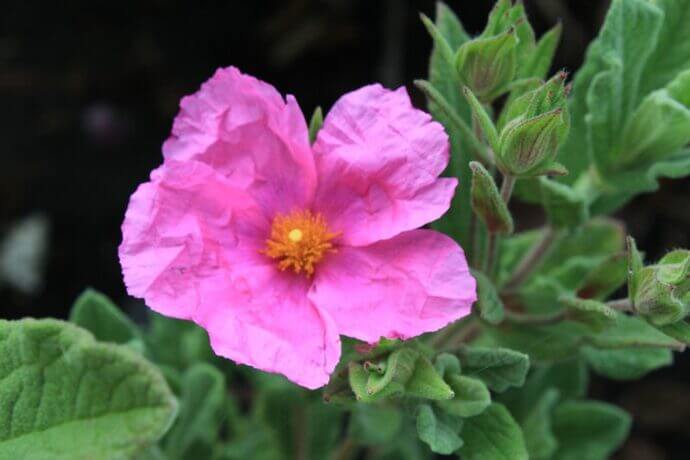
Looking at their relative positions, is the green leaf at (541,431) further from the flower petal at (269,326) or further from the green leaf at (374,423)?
the flower petal at (269,326)

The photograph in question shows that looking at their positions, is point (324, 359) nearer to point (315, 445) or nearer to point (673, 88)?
point (673, 88)

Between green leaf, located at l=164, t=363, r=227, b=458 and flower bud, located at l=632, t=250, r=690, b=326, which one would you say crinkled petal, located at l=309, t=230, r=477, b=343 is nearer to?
flower bud, located at l=632, t=250, r=690, b=326

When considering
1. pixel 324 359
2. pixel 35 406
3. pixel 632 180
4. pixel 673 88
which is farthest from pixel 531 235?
pixel 35 406

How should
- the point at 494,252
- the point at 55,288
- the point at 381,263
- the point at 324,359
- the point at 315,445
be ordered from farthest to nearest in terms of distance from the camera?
1. the point at 55,288
2. the point at 315,445
3. the point at 494,252
4. the point at 381,263
5. the point at 324,359

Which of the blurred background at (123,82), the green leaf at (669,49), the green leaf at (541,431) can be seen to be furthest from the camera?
the blurred background at (123,82)

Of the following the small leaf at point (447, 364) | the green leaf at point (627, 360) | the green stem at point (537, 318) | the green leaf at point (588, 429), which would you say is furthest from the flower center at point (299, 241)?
the green leaf at point (588, 429)

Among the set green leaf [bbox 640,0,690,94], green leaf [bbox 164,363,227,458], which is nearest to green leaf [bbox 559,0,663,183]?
green leaf [bbox 640,0,690,94]
